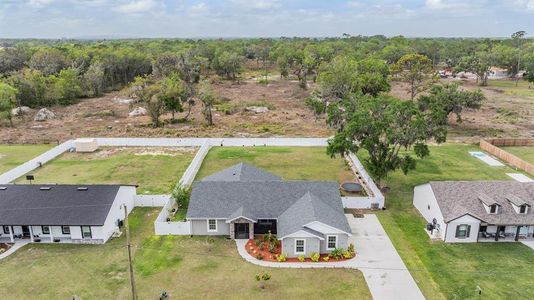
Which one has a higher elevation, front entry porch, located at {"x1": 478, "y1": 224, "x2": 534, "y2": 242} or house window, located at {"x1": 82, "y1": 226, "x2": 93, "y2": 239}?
house window, located at {"x1": 82, "y1": 226, "x2": 93, "y2": 239}

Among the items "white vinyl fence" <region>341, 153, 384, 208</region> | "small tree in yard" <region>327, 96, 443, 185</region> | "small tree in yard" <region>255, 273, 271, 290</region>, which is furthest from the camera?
"white vinyl fence" <region>341, 153, 384, 208</region>

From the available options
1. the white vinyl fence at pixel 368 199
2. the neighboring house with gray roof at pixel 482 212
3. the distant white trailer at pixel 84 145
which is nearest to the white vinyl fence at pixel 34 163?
the distant white trailer at pixel 84 145

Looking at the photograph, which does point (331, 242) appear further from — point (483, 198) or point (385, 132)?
point (483, 198)

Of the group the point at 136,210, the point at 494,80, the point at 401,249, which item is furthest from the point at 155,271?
the point at 494,80

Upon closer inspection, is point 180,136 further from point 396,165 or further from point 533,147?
point 533,147

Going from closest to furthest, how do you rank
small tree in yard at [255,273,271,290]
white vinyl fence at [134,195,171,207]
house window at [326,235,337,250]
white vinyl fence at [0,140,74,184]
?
small tree in yard at [255,273,271,290] → house window at [326,235,337,250] → white vinyl fence at [134,195,171,207] → white vinyl fence at [0,140,74,184]

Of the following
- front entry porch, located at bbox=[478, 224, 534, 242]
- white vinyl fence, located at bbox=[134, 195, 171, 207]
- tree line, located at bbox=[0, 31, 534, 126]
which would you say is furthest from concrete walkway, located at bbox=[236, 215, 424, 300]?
tree line, located at bbox=[0, 31, 534, 126]

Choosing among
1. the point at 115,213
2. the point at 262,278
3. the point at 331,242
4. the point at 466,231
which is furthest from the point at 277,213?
the point at 466,231

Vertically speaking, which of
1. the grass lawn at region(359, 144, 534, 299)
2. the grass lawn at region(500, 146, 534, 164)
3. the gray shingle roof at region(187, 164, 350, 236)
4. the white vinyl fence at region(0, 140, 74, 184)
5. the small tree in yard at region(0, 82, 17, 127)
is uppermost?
the small tree in yard at region(0, 82, 17, 127)

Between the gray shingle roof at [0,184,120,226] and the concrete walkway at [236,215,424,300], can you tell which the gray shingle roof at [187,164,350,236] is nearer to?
the concrete walkway at [236,215,424,300]
